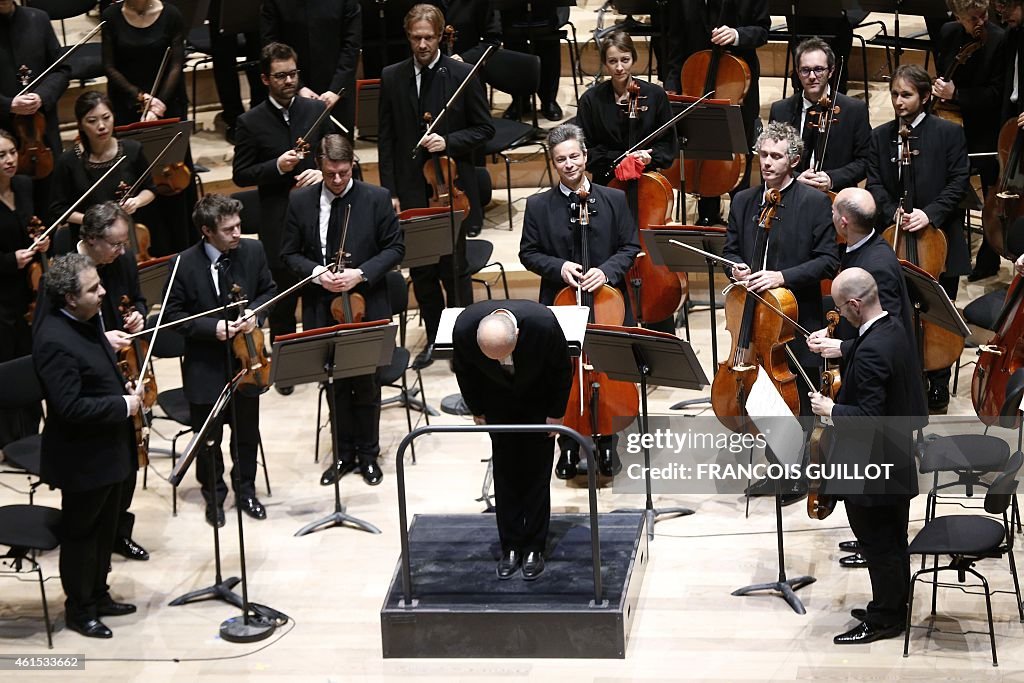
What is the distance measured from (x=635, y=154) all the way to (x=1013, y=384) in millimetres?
1976

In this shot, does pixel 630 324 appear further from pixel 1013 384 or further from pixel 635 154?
pixel 1013 384

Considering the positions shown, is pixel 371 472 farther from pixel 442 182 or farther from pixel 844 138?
pixel 844 138

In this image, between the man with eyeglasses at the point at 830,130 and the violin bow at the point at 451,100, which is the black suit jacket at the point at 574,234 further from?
the man with eyeglasses at the point at 830,130

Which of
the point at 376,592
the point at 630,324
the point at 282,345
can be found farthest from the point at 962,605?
the point at 282,345

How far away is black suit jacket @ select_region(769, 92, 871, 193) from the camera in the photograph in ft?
21.0

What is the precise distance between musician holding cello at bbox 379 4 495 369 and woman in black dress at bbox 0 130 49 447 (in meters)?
1.59

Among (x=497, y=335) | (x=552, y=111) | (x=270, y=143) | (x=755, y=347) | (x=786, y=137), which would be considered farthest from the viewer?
(x=552, y=111)

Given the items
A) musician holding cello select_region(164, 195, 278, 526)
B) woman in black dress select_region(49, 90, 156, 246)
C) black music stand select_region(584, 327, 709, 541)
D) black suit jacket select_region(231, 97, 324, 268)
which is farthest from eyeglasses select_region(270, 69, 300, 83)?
black music stand select_region(584, 327, 709, 541)

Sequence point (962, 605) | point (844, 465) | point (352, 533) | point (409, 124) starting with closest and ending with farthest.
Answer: point (844, 465)
point (962, 605)
point (352, 533)
point (409, 124)

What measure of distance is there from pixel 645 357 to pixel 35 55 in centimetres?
356

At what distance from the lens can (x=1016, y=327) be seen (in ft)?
17.6

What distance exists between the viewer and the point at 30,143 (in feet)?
23.1

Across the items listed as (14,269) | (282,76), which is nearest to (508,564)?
(282,76)

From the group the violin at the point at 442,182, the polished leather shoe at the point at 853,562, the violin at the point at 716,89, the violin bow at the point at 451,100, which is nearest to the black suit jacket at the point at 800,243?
the polished leather shoe at the point at 853,562
